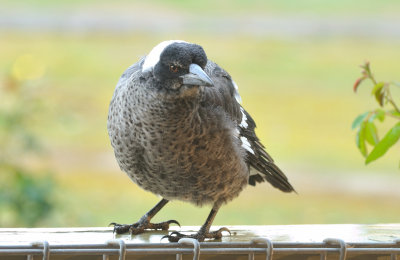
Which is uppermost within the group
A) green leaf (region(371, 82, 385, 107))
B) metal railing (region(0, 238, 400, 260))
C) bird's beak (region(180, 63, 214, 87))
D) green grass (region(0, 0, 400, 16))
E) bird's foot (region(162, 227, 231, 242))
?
green grass (region(0, 0, 400, 16))

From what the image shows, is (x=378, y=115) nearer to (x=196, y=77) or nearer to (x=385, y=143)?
(x=385, y=143)

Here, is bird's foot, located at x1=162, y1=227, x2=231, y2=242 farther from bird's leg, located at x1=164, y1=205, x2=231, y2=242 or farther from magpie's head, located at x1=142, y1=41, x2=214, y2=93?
magpie's head, located at x1=142, y1=41, x2=214, y2=93

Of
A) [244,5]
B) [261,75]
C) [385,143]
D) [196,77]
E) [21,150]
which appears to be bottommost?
[385,143]

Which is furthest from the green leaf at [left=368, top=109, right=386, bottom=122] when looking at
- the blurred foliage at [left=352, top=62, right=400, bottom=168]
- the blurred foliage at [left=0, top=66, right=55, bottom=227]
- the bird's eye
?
the blurred foliage at [left=0, top=66, right=55, bottom=227]

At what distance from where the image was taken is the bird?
39.2 inches

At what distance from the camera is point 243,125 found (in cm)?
125

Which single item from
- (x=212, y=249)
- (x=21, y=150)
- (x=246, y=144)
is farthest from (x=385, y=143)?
(x=21, y=150)

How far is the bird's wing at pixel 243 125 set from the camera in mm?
1163

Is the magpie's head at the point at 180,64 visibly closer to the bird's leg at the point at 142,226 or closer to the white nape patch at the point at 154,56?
the white nape patch at the point at 154,56

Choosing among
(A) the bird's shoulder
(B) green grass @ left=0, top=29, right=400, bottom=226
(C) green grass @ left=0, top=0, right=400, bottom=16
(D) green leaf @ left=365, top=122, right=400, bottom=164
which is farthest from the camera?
(C) green grass @ left=0, top=0, right=400, bottom=16

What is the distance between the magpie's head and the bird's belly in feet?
0.33

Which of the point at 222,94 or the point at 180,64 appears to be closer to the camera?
the point at 180,64

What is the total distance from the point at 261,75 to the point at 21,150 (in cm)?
134

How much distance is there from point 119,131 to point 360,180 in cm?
208
